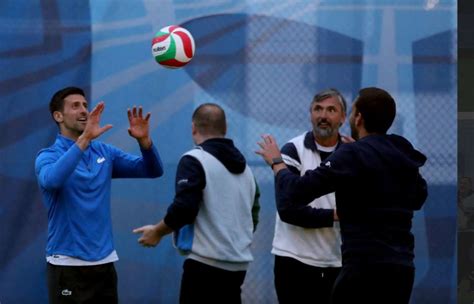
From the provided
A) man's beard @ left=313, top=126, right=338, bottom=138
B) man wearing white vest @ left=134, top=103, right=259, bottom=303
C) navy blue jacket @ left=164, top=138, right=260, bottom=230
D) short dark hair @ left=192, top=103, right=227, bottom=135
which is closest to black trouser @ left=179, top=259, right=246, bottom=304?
man wearing white vest @ left=134, top=103, right=259, bottom=303

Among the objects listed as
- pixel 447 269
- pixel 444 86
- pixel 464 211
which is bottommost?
pixel 447 269

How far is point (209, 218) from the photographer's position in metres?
5.49

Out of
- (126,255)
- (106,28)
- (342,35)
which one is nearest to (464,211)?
(342,35)

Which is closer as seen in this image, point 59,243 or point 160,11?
point 59,243

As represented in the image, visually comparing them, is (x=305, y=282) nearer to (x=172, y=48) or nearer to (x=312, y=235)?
(x=312, y=235)

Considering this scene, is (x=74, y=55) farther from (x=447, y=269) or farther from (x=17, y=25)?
(x=447, y=269)

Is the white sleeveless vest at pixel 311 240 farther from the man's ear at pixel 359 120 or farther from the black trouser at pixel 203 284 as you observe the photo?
the man's ear at pixel 359 120

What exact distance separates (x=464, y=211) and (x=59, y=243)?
378 cm

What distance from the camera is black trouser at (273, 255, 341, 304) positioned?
5883mm

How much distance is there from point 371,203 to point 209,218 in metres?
1.16

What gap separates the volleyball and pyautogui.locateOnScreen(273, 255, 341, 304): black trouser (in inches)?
62.6

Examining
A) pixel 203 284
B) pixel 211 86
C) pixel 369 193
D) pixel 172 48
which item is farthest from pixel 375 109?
pixel 211 86

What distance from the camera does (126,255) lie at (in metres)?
7.71

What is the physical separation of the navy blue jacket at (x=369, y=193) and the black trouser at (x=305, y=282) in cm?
110
